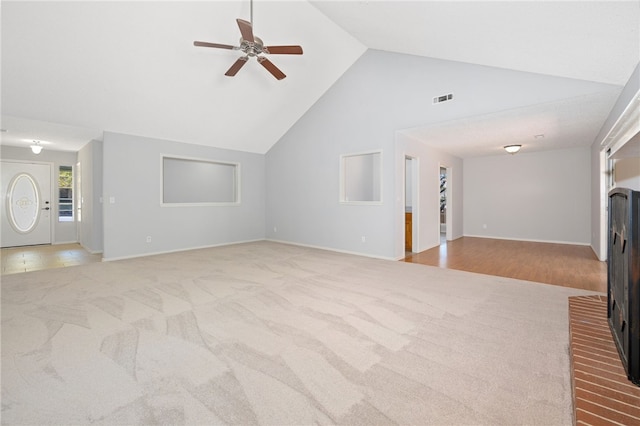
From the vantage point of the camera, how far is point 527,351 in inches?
85.6

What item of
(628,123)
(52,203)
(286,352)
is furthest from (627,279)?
(52,203)

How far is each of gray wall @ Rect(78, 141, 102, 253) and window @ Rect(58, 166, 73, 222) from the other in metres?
1.38

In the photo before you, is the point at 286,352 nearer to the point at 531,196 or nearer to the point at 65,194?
the point at 531,196

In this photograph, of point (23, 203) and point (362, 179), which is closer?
point (23, 203)

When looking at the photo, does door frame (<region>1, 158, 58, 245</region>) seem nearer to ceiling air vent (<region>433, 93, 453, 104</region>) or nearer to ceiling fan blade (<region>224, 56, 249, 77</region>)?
ceiling fan blade (<region>224, 56, 249, 77</region>)

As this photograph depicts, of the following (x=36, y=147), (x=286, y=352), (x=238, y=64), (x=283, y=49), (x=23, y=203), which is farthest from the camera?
(x=23, y=203)

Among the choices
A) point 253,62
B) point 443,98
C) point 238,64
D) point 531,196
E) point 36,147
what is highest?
point 253,62

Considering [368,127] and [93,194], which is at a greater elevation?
[368,127]

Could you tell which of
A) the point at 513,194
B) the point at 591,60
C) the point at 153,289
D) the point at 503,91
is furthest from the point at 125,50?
the point at 513,194

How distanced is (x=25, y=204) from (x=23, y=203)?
0.14 feet

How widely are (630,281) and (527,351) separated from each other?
41.0 inches

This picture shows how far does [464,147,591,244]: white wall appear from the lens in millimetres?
7043

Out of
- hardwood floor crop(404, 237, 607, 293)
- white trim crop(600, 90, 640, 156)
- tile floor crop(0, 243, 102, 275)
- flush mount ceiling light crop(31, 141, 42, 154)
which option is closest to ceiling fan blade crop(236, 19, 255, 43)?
white trim crop(600, 90, 640, 156)

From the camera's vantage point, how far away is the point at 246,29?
10.6 feet
